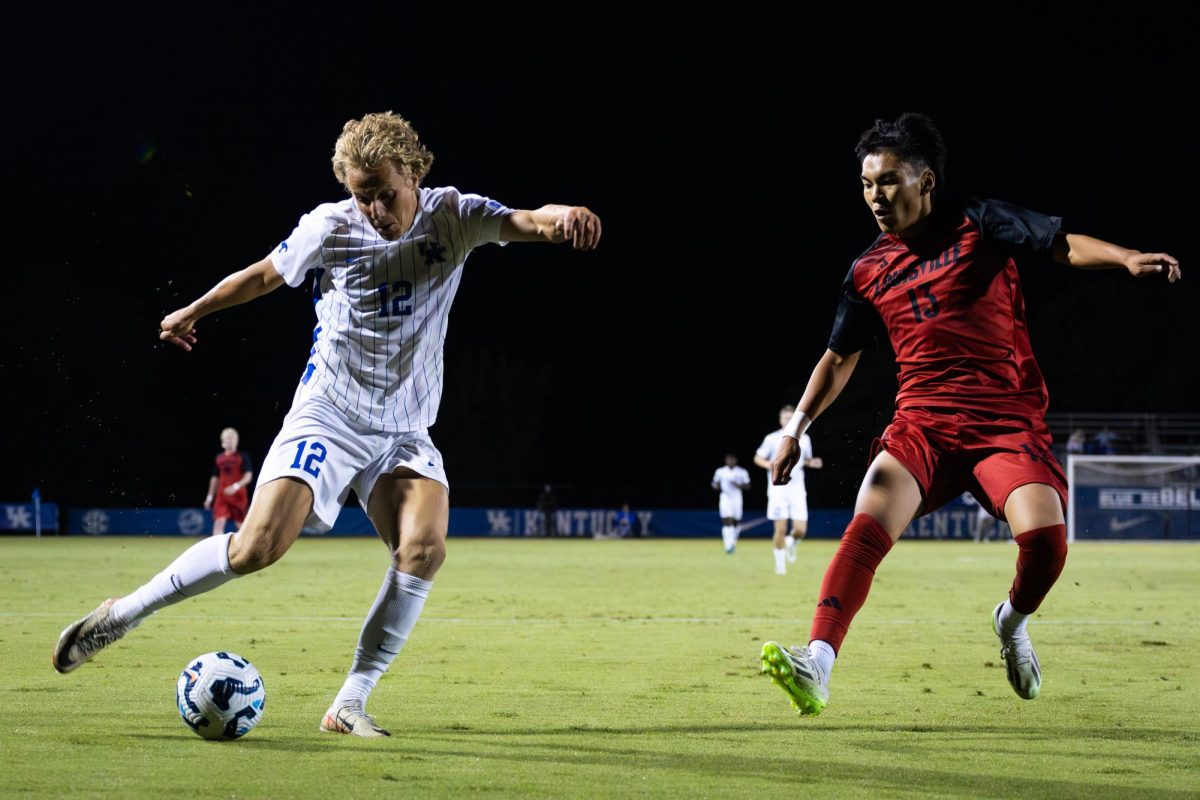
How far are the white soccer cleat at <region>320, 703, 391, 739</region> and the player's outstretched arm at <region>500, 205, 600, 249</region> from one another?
1.99m

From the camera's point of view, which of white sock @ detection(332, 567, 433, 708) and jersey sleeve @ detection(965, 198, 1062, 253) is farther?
white sock @ detection(332, 567, 433, 708)

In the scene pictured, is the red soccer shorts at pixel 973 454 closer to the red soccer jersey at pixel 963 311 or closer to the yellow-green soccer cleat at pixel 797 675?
the red soccer jersey at pixel 963 311

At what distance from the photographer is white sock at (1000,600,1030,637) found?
626cm

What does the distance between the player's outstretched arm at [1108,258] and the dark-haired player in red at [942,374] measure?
0.02 meters

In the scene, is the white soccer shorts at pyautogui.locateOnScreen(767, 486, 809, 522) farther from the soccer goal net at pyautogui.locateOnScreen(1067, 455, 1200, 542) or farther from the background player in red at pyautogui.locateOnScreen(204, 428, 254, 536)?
the soccer goal net at pyautogui.locateOnScreen(1067, 455, 1200, 542)

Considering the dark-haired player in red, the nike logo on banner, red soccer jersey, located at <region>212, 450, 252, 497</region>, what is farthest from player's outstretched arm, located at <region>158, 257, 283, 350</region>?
the nike logo on banner

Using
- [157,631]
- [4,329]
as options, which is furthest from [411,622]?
[4,329]

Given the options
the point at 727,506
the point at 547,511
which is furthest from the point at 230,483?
the point at 547,511

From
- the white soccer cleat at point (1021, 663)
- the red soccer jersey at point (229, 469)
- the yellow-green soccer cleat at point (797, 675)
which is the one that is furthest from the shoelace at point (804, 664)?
the red soccer jersey at point (229, 469)

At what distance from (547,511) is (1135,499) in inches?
691

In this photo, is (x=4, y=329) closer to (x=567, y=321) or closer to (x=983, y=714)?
(x=567, y=321)

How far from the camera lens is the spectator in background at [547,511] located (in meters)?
44.9

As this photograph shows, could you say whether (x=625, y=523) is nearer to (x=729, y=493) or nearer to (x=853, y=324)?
(x=729, y=493)

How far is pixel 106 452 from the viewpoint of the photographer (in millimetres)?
59938
